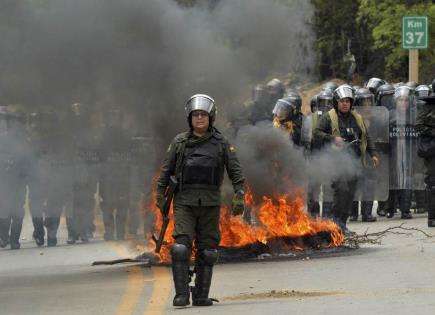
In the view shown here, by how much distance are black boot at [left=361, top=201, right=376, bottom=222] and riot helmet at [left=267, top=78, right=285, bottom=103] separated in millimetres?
2164

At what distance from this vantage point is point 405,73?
3897cm

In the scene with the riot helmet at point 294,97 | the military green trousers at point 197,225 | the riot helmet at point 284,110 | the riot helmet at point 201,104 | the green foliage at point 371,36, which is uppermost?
the green foliage at point 371,36

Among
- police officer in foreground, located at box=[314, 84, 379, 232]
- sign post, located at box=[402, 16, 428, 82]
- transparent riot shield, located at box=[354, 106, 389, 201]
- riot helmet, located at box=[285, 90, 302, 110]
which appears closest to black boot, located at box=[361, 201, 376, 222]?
transparent riot shield, located at box=[354, 106, 389, 201]

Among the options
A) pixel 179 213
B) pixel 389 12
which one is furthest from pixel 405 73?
pixel 179 213

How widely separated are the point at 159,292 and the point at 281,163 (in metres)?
3.55

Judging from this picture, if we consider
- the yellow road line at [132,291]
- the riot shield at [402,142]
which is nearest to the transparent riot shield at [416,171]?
the riot shield at [402,142]

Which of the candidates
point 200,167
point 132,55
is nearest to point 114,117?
point 132,55

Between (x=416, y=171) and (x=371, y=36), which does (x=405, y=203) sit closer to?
(x=416, y=171)

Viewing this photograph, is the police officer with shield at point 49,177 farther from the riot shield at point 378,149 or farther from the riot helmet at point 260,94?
the riot shield at point 378,149

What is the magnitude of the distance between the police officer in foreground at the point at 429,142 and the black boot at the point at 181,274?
6.91 metres

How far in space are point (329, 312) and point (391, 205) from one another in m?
10.8

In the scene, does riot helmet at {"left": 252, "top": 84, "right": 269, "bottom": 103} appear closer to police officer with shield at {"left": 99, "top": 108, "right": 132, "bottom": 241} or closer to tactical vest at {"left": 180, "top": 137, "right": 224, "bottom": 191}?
police officer with shield at {"left": 99, "top": 108, "right": 132, "bottom": 241}

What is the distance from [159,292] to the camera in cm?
1180

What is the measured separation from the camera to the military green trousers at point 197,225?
10977mm
